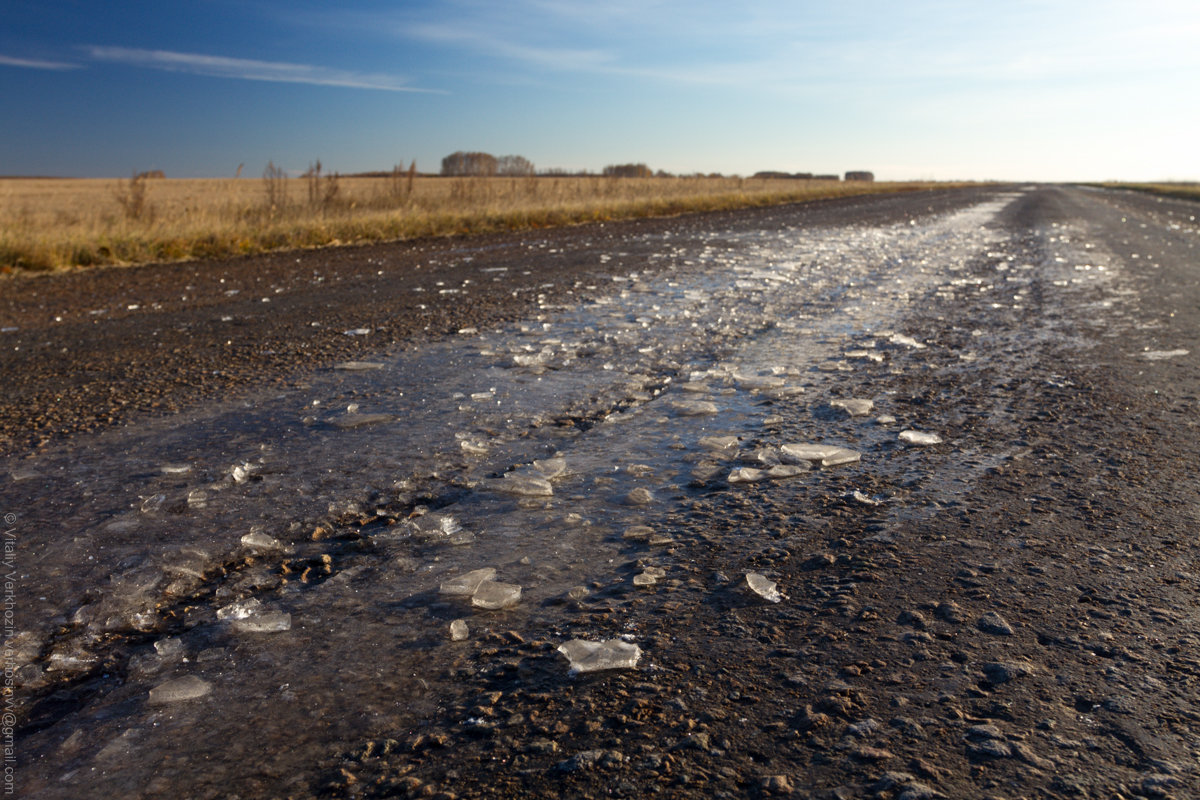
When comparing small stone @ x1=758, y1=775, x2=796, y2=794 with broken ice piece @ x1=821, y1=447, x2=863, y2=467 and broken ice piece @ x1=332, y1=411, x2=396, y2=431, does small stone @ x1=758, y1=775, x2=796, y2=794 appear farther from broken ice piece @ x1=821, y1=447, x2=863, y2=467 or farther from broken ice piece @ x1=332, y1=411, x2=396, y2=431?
broken ice piece @ x1=332, y1=411, x2=396, y2=431

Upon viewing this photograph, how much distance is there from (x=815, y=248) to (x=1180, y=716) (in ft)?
35.6

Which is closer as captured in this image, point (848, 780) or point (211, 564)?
point (848, 780)

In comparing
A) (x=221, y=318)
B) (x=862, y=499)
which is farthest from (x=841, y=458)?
(x=221, y=318)

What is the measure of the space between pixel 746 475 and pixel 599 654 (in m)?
1.17

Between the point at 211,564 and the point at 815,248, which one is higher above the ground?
the point at 815,248

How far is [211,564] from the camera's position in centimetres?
208

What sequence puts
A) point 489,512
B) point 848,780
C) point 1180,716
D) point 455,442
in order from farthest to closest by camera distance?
point 455,442 → point 489,512 → point 1180,716 → point 848,780

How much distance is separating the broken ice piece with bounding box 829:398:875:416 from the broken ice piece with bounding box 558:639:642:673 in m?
2.08

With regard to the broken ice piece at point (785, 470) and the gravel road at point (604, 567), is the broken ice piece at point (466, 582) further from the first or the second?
A: the broken ice piece at point (785, 470)

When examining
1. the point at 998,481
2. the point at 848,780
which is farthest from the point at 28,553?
the point at 998,481

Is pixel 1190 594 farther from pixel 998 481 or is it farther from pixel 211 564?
pixel 211 564

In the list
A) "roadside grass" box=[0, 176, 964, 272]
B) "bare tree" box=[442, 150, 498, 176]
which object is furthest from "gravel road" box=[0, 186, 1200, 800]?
"bare tree" box=[442, 150, 498, 176]

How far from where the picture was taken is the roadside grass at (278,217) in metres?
9.61

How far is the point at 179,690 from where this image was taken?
5.12 feet
